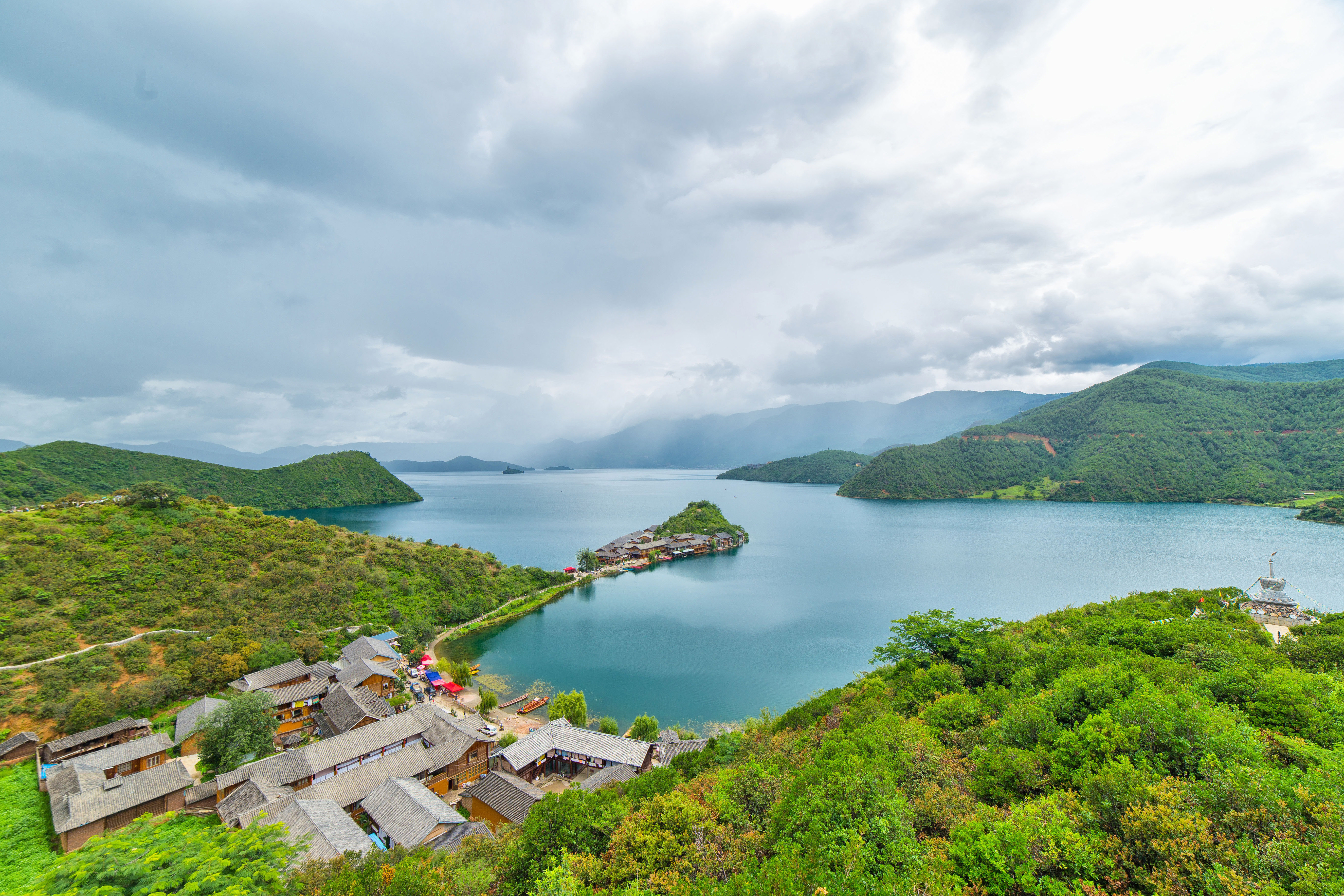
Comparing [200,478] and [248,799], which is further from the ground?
[200,478]

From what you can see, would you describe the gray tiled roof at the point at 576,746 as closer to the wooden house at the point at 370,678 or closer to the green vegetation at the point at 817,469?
the wooden house at the point at 370,678

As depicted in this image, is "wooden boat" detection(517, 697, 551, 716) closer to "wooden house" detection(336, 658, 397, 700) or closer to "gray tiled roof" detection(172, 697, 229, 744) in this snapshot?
"wooden house" detection(336, 658, 397, 700)

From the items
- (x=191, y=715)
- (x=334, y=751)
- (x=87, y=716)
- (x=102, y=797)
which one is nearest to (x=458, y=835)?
(x=334, y=751)

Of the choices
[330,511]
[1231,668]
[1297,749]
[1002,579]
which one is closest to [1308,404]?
[1002,579]

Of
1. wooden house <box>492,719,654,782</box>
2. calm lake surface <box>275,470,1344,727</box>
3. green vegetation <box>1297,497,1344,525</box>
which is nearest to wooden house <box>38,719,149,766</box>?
wooden house <box>492,719,654,782</box>

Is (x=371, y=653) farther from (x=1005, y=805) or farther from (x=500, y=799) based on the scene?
(x=1005, y=805)

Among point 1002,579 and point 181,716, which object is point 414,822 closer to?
point 181,716

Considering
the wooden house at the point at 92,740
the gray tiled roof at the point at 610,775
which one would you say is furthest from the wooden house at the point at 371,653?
the gray tiled roof at the point at 610,775
